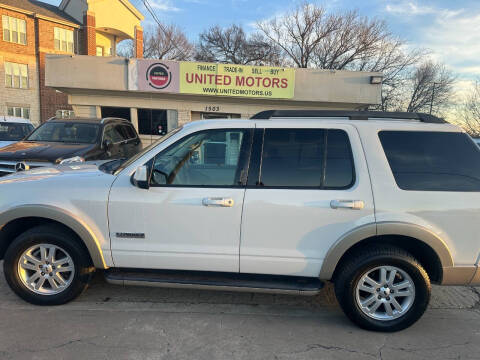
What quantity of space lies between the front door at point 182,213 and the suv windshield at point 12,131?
8914mm

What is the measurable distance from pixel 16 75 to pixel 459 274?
1210 inches

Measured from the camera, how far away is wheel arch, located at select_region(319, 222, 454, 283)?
279 cm

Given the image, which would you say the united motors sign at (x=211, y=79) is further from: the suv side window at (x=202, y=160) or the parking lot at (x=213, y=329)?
the parking lot at (x=213, y=329)

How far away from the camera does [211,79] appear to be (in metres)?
12.8

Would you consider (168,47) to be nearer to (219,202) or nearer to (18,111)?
(18,111)

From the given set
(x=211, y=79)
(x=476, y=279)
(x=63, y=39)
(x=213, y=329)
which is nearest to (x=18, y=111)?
(x=63, y=39)

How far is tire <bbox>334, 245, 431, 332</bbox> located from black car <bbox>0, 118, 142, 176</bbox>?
4673 millimetres

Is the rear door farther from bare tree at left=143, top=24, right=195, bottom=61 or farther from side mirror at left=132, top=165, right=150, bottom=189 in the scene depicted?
bare tree at left=143, top=24, right=195, bottom=61

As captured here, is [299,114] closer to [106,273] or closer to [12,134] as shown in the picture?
[106,273]

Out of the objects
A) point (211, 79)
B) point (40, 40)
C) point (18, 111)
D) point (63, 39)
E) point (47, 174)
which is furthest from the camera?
point (63, 39)

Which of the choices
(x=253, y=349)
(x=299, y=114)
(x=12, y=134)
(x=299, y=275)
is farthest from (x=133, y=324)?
(x=12, y=134)

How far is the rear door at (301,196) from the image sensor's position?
111 inches

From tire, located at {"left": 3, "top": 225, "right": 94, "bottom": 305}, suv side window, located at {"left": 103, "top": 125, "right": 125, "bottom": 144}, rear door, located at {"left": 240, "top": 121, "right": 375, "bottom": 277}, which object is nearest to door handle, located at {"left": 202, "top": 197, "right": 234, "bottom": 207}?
rear door, located at {"left": 240, "top": 121, "right": 375, "bottom": 277}

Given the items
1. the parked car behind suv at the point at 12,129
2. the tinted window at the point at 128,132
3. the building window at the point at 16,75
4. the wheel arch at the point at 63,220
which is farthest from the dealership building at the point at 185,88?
the building window at the point at 16,75
